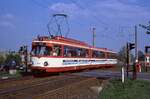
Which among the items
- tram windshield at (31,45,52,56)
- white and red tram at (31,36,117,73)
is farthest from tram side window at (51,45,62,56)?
tram windshield at (31,45,52,56)

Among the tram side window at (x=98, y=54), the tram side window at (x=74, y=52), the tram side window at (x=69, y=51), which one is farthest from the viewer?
the tram side window at (x=98, y=54)

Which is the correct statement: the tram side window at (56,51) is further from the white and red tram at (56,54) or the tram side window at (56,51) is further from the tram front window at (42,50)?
the tram front window at (42,50)

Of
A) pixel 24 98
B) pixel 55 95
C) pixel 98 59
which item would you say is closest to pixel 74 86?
pixel 55 95

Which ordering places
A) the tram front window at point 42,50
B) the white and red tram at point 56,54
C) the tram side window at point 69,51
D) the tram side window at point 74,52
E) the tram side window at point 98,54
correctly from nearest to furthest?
1. the white and red tram at point 56,54
2. the tram front window at point 42,50
3. the tram side window at point 69,51
4. the tram side window at point 74,52
5. the tram side window at point 98,54

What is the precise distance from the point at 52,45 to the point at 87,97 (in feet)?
47.9

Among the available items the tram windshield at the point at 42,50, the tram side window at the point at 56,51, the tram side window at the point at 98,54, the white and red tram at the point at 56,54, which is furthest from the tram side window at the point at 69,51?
the tram side window at the point at 98,54

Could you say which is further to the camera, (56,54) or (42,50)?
(56,54)

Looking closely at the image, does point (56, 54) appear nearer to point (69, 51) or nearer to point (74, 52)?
point (69, 51)

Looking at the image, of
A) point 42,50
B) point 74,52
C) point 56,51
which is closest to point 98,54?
point 74,52

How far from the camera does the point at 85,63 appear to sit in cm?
4234

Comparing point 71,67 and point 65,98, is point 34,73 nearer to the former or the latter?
point 71,67

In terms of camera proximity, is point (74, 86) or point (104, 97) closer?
point (104, 97)

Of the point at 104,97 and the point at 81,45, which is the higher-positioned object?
the point at 81,45

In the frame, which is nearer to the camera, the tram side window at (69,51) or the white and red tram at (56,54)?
the white and red tram at (56,54)
